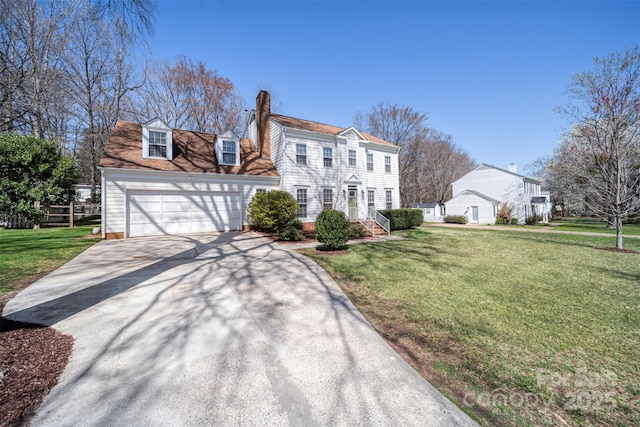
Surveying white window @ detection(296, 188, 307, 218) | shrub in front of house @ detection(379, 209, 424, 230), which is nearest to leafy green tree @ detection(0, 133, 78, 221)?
white window @ detection(296, 188, 307, 218)

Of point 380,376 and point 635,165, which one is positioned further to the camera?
point 635,165

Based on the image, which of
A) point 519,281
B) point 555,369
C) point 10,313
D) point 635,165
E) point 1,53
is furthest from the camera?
point 1,53

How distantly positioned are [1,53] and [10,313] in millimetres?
20484

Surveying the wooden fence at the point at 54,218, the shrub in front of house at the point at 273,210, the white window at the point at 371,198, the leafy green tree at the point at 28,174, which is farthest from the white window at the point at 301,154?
the wooden fence at the point at 54,218

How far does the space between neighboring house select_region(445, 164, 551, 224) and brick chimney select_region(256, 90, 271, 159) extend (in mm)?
22315

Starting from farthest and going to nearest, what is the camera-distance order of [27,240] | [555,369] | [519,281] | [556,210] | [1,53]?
[556,210]
[1,53]
[27,240]
[519,281]
[555,369]

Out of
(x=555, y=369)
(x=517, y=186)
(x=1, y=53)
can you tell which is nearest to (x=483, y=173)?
(x=517, y=186)

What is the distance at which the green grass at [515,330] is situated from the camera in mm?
2652

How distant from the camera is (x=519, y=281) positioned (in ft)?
20.9

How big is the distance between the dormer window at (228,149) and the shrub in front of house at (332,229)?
8473 mm

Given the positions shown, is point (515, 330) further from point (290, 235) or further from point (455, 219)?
point (455, 219)

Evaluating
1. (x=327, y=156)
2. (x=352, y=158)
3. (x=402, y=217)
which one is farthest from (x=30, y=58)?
(x=402, y=217)

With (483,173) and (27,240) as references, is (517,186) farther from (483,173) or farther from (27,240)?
(27,240)

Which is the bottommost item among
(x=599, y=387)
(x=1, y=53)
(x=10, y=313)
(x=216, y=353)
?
(x=599, y=387)
